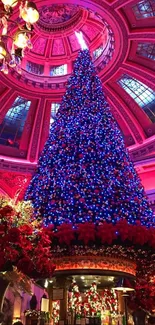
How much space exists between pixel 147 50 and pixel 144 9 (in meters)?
2.49

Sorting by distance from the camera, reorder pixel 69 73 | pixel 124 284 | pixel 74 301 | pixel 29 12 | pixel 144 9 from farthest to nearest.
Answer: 1. pixel 69 73
2. pixel 144 9
3. pixel 74 301
4. pixel 124 284
5. pixel 29 12

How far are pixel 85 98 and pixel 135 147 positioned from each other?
9.59m

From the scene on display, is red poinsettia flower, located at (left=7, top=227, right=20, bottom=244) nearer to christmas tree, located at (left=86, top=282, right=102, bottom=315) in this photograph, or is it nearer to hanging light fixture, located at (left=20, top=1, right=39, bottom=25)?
hanging light fixture, located at (left=20, top=1, right=39, bottom=25)

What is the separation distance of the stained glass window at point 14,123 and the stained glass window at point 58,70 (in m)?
2.17

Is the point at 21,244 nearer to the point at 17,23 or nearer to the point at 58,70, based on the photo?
the point at 17,23

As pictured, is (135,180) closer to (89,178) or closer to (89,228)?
(89,178)

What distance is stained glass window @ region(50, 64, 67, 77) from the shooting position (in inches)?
757

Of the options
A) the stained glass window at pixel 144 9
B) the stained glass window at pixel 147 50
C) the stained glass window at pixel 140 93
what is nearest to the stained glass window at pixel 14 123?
the stained glass window at pixel 140 93

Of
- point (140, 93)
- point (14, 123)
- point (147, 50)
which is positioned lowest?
point (14, 123)

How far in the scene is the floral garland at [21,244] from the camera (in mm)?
4684

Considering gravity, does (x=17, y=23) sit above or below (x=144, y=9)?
below

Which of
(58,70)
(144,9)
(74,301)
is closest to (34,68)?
(58,70)

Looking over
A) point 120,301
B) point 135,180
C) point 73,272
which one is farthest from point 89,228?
point 120,301

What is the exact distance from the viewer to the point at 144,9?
47.0 ft
